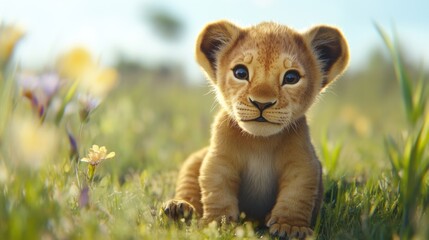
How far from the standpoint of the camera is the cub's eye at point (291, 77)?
3.46m

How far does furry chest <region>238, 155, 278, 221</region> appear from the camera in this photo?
3648 mm

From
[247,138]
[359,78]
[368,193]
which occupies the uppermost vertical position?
[247,138]

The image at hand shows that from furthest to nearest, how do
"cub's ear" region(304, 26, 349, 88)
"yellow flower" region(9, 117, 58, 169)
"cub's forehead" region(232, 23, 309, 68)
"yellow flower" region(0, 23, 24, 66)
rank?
"cub's ear" region(304, 26, 349, 88)
"cub's forehead" region(232, 23, 309, 68)
"yellow flower" region(0, 23, 24, 66)
"yellow flower" region(9, 117, 58, 169)

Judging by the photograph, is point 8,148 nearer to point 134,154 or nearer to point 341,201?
point 341,201

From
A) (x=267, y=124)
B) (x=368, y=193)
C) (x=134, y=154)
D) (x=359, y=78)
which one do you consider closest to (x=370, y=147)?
(x=134, y=154)

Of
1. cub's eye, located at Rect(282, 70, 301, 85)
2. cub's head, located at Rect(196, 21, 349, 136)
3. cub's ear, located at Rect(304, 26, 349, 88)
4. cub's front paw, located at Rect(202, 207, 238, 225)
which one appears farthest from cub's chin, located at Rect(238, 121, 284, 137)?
cub's ear, located at Rect(304, 26, 349, 88)

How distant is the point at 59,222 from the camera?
254 centimetres

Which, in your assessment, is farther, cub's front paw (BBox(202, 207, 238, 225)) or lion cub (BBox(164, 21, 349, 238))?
cub's front paw (BBox(202, 207, 238, 225))

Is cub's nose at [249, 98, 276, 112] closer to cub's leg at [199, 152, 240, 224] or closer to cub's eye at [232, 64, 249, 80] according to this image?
cub's eye at [232, 64, 249, 80]

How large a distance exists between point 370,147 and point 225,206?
4.16 m

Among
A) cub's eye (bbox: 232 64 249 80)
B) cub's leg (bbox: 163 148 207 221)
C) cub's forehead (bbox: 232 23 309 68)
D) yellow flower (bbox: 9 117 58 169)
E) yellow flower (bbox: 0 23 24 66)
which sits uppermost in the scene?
cub's forehead (bbox: 232 23 309 68)

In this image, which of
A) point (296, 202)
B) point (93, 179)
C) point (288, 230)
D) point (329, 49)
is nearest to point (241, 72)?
point (329, 49)

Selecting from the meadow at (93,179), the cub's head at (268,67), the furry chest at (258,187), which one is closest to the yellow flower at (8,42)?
the meadow at (93,179)

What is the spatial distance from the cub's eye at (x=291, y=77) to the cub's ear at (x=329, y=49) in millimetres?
344
